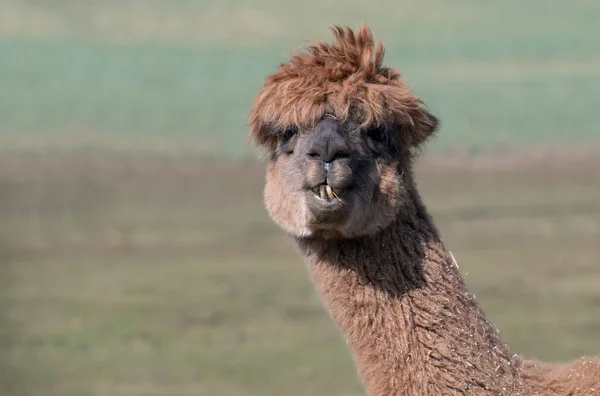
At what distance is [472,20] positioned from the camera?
283 feet

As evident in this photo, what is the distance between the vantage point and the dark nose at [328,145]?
20.7 feet

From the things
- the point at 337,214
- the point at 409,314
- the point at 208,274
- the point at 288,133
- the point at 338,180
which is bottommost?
the point at 208,274

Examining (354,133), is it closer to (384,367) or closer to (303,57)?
(303,57)

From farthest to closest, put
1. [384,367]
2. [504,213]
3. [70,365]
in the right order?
[504,213] → [70,365] → [384,367]

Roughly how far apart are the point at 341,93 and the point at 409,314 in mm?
1254

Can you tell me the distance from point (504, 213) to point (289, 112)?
40804 mm

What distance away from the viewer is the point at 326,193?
6.30 m

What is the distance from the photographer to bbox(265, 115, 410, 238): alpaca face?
20.6 feet

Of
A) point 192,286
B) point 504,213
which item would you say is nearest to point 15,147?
point 504,213

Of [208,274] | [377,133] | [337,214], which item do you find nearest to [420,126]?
[377,133]

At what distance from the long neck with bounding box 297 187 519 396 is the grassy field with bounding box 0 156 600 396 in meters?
11.9

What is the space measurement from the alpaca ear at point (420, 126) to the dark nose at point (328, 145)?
51cm

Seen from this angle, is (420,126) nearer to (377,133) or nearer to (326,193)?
(377,133)

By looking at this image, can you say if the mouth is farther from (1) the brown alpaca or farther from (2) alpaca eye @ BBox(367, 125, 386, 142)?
(2) alpaca eye @ BBox(367, 125, 386, 142)
